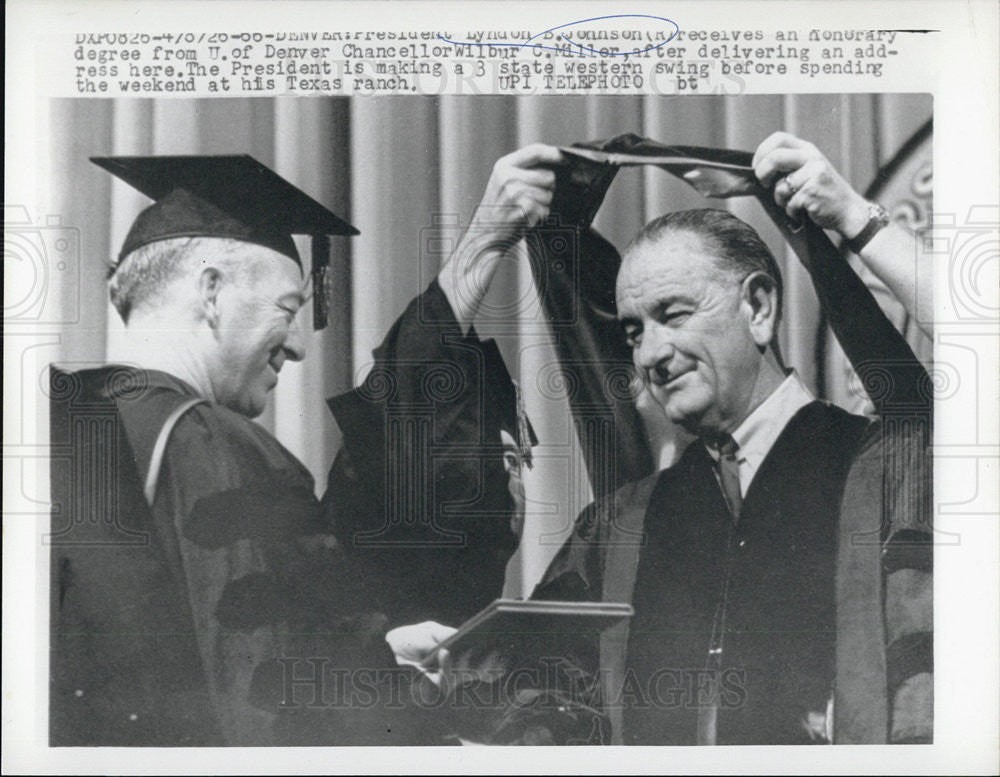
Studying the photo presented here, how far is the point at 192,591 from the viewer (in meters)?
2.47

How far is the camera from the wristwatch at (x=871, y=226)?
8.43 ft

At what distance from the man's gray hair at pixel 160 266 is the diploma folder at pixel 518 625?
1.12m

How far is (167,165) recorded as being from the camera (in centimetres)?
254

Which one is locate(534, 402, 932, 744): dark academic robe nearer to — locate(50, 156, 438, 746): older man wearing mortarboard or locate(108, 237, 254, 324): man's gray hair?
locate(50, 156, 438, 746): older man wearing mortarboard

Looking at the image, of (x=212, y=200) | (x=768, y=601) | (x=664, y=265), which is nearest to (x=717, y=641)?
(x=768, y=601)

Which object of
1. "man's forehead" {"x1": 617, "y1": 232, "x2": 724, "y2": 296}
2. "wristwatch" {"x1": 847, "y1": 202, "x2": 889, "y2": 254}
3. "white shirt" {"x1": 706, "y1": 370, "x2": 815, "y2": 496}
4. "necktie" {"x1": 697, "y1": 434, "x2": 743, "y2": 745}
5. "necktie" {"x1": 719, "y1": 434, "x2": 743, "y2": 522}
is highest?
"wristwatch" {"x1": 847, "y1": 202, "x2": 889, "y2": 254}

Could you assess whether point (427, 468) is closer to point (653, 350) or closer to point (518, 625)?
point (518, 625)

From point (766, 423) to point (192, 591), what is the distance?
62.1 inches

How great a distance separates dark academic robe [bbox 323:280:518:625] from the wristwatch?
100 centimetres

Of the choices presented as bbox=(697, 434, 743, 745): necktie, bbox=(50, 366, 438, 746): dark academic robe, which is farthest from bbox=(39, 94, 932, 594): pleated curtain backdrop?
bbox=(697, 434, 743, 745): necktie

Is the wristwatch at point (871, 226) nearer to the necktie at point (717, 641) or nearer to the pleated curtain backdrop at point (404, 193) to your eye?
the pleated curtain backdrop at point (404, 193)

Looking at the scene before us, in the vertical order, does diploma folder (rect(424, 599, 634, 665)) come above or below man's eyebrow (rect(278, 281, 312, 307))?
below

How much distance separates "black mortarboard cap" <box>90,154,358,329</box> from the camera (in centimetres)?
254

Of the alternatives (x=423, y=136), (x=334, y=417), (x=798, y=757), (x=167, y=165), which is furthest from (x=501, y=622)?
(x=167, y=165)
